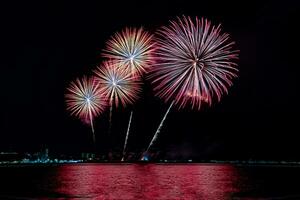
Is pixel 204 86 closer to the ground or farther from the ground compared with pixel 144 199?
farther from the ground

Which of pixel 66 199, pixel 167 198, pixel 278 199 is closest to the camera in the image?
pixel 278 199

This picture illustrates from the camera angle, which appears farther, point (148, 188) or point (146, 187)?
point (146, 187)

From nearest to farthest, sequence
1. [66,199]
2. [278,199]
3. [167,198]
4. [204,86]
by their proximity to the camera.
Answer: [278,199], [66,199], [167,198], [204,86]

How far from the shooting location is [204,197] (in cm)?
4053

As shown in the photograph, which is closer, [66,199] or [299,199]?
[299,199]

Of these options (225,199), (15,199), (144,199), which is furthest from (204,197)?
(15,199)

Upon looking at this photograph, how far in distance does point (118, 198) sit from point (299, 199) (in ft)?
51.4

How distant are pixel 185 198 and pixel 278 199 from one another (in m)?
12.8

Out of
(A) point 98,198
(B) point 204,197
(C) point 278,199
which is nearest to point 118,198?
(A) point 98,198

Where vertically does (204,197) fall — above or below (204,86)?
below

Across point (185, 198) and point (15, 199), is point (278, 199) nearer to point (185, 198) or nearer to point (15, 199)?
point (185, 198)

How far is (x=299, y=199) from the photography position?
27547mm

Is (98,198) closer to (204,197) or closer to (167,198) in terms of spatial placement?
(167,198)

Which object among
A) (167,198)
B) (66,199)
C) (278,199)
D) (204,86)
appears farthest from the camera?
(204,86)
